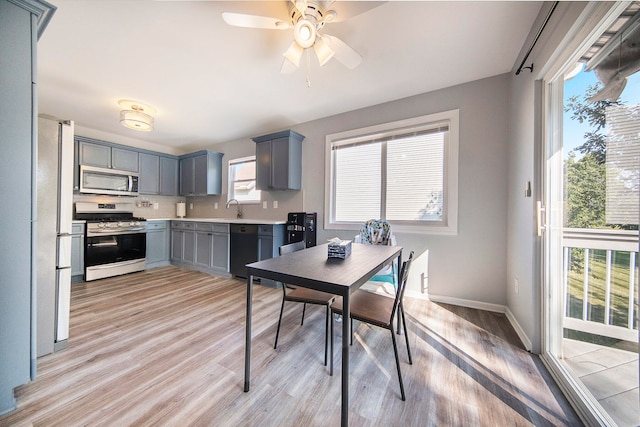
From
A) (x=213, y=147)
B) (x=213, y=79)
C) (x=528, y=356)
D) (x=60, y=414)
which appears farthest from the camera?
(x=213, y=147)

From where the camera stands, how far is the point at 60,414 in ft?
3.71

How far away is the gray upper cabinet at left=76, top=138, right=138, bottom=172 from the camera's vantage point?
3576mm

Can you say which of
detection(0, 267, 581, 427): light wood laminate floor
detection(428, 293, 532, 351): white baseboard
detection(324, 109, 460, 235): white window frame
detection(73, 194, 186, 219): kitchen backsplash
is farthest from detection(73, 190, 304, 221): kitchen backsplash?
detection(428, 293, 532, 351): white baseboard

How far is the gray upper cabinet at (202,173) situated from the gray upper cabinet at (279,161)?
1.35 m

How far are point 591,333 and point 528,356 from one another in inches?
18.1

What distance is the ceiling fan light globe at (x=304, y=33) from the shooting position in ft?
4.75

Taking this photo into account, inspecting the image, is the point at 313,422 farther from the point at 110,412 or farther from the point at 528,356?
the point at 528,356

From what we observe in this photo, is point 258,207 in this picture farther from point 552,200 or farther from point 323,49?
point 552,200


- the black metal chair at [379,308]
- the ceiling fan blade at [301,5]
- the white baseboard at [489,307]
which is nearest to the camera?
the black metal chair at [379,308]

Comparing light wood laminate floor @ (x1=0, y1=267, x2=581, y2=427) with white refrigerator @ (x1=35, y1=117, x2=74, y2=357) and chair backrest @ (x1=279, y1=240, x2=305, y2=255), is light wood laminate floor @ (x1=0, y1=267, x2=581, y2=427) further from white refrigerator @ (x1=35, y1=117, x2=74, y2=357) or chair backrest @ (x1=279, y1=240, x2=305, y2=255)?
chair backrest @ (x1=279, y1=240, x2=305, y2=255)

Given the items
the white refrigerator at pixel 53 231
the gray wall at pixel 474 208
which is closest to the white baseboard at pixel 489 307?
the gray wall at pixel 474 208

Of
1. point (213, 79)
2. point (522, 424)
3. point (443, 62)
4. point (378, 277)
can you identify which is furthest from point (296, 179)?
point (522, 424)

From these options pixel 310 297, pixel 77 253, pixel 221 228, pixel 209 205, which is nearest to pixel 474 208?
pixel 310 297

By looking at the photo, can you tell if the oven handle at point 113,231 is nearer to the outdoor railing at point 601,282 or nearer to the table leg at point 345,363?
the table leg at point 345,363
